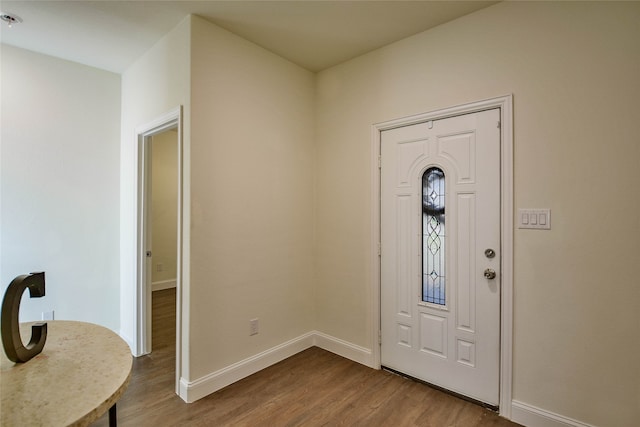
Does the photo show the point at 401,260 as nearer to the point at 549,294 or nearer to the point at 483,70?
the point at 549,294

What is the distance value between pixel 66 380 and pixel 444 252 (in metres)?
2.25

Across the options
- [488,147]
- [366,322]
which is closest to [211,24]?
[488,147]

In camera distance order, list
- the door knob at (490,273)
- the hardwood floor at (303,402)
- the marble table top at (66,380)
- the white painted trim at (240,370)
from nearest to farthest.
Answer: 1. the marble table top at (66,380)
2. the hardwood floor at (303,402)
3. the door knob at (490,273)
4. the white painted trim at (240,370)

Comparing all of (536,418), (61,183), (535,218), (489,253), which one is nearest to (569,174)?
(535,218)

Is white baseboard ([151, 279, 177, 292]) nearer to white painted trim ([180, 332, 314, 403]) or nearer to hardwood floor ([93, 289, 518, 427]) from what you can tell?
hardwood floor ([93, 289, 518, 427])

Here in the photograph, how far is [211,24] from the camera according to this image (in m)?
2.37

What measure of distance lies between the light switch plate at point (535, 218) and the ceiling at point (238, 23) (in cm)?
144

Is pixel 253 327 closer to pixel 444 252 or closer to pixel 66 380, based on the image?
pixel 444 252

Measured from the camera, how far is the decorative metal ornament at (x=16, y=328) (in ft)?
3.24

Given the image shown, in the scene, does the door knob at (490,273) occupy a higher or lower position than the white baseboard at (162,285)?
higher

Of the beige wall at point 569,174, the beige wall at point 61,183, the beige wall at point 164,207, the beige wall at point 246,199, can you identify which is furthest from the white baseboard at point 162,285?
the beige wall at point 569,174

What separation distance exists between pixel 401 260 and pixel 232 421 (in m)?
1.68

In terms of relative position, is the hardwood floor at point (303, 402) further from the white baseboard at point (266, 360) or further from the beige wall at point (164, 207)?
the beige wall at point (164, 207)

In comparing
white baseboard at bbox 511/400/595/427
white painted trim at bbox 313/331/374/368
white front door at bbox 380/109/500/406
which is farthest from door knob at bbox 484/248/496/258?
white painted trim at bbox 313/331/374/368
